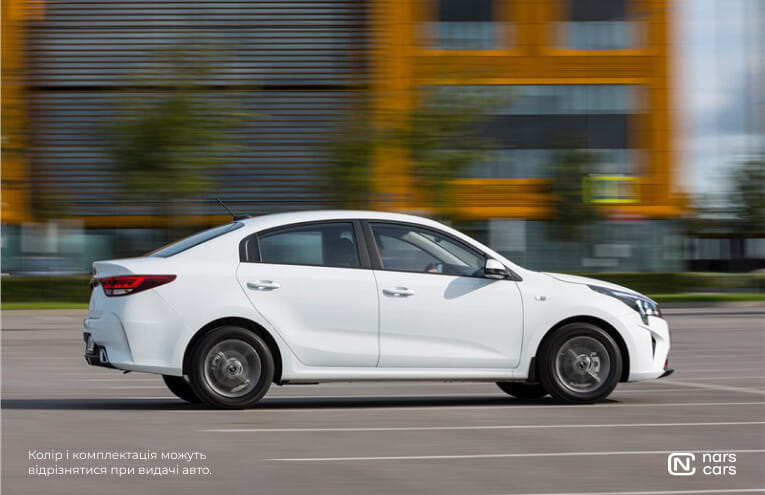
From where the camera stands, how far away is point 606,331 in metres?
9.78

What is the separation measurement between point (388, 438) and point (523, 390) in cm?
267

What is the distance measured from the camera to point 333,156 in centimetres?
3884

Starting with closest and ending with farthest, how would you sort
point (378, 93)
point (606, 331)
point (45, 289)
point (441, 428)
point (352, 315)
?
point (441, 428) → point (352, 315) → point (606, 331) → point (45, 289) → point (378, 93)

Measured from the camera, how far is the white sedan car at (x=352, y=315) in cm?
917

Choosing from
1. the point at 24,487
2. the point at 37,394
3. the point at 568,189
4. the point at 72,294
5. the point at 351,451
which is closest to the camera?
the point at 24,487

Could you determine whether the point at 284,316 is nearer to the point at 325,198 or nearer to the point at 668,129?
the point at 325,198

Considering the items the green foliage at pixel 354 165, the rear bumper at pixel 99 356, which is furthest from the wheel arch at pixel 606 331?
the green foliage at pixel 354 165

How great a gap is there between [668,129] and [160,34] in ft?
63.3

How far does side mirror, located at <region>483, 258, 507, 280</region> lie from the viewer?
31.3ft

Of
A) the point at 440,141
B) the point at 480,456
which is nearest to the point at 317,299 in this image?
the point at 480,456

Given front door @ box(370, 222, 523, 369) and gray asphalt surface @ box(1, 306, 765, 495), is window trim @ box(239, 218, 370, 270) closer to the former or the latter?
front door @ box(370, 222, 523, 369)

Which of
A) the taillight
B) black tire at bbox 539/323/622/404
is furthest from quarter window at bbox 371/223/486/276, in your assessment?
the taillight

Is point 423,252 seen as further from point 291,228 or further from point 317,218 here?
point 291,228

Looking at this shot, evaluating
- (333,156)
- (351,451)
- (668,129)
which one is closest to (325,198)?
(333,156)
